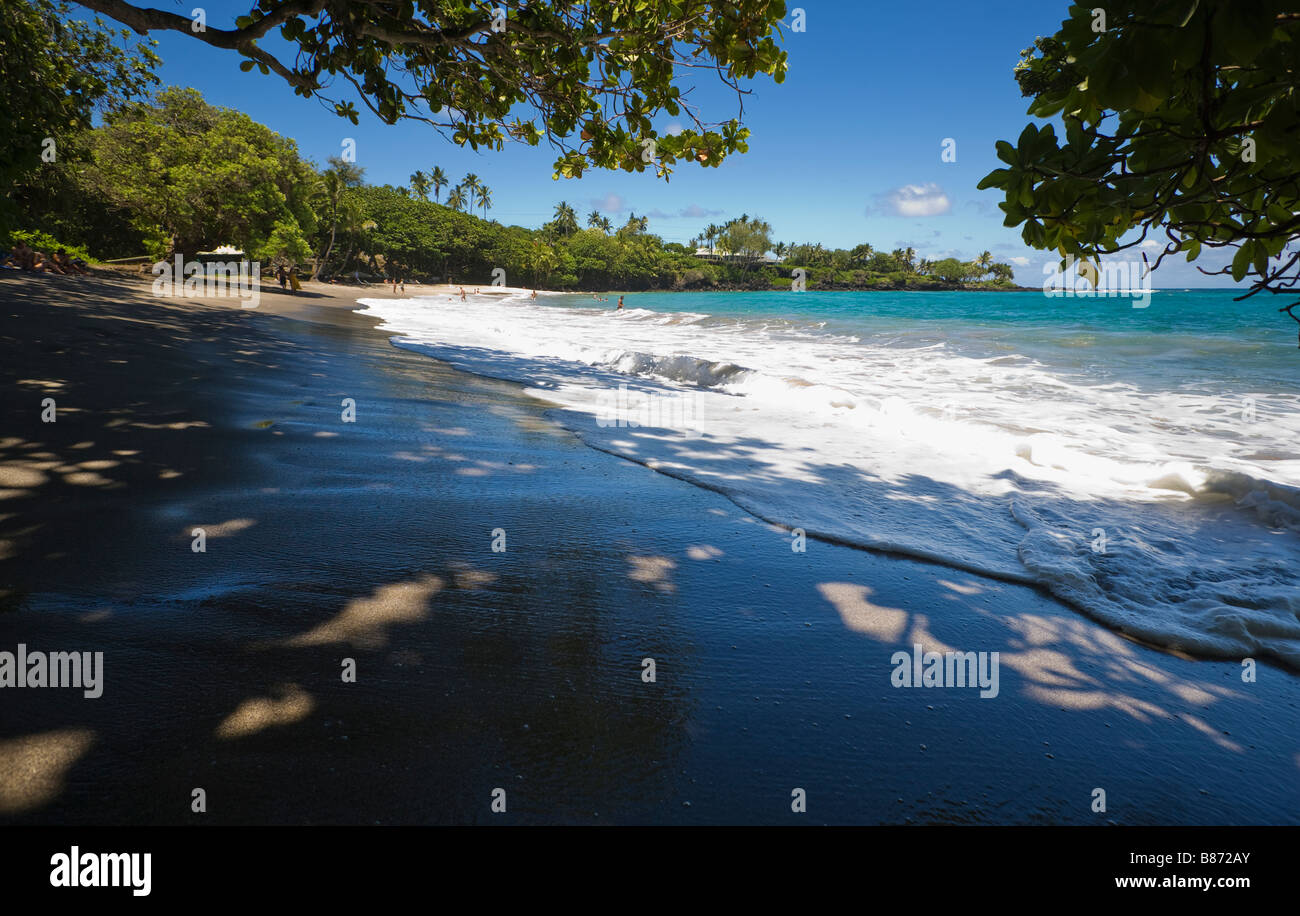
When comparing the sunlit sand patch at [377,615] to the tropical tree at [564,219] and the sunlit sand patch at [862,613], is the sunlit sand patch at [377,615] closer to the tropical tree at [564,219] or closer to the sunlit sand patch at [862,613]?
the sunlit sand patch at [862,613]

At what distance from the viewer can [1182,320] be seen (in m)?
34.2

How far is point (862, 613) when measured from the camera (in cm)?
313

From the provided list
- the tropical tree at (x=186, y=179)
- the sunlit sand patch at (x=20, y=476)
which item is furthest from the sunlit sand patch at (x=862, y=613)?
the tropical tree at (x=186, y=179)

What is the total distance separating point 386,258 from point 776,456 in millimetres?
88962

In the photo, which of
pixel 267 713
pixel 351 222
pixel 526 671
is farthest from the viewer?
pixel 351 222

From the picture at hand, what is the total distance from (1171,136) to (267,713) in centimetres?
346

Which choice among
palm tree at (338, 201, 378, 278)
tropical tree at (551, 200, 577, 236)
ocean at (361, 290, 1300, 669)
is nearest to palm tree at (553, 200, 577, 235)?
tropical tree at (551, 200, 577, 236)

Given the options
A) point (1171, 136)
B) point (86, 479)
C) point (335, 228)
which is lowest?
point (86, 479)

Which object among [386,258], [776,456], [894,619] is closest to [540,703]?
[894,619]

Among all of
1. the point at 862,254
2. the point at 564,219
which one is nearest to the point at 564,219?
the point at 564,219

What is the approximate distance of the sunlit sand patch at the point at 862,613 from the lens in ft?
9.76

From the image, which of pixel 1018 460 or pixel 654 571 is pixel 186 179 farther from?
pixel 1018 460

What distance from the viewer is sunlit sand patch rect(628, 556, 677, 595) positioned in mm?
3268
